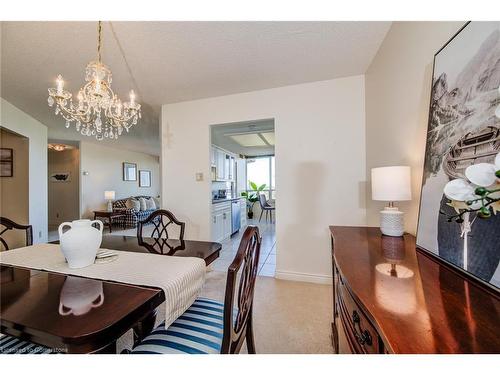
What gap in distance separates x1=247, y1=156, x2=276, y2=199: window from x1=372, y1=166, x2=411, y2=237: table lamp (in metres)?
5.93

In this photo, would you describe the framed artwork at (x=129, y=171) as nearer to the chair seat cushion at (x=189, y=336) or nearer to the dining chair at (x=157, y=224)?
the dining chair at (x=157, y=224)

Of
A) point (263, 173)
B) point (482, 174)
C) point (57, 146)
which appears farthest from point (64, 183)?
point (482, 174)

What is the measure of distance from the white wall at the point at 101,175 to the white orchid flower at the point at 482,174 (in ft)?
24.0

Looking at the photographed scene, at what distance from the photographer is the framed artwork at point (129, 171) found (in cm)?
709

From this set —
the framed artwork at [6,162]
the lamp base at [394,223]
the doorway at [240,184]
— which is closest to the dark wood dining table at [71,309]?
the lamp base at [394,223]

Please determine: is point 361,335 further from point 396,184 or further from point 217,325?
point 396,184

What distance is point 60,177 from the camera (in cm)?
623

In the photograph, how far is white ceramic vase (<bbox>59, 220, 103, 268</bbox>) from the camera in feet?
3.45

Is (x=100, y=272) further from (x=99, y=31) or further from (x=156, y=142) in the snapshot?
(x=156, y=142)

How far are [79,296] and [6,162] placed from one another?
452 cm

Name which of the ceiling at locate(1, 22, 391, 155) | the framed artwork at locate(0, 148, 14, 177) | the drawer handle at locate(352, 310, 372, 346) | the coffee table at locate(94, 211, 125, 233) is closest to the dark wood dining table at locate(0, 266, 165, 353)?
the drawer handle at locate(352, 310, 372, 346)
